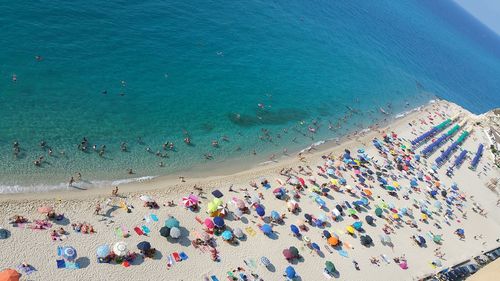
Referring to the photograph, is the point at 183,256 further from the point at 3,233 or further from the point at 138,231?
the point at 3,233

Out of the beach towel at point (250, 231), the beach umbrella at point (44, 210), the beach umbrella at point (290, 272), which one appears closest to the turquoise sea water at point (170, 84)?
the beach umbrella at point (44, 210)

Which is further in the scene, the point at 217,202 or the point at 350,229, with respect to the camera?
the point at 350,229

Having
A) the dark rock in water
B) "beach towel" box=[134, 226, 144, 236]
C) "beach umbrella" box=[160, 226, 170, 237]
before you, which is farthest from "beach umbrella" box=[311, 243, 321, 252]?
the dark rock in water

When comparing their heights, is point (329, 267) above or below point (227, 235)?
above

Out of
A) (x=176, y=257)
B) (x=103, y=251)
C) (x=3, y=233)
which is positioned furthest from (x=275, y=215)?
Answer: (x=3, y=233)

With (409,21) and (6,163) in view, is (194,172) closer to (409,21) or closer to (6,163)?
(6,163)

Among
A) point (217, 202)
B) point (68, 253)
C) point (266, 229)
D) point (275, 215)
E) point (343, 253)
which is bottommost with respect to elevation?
point (68, 253)

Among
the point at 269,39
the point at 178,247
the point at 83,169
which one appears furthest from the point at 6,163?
the point at 269,39

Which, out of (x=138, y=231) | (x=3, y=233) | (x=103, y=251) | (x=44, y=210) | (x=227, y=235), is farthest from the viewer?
(x=227, y=235)
